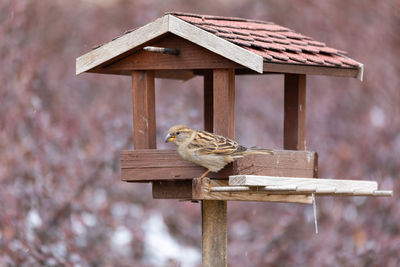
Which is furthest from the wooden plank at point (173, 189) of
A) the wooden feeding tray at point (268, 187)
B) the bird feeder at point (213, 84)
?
the wooden feeding tray at point (268, 187)

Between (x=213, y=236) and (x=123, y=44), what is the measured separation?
1137mm

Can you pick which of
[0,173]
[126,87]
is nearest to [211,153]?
[0,173]

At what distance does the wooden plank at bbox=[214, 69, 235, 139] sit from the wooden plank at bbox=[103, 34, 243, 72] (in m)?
0.06

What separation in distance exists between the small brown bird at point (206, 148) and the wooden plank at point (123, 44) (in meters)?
0.49

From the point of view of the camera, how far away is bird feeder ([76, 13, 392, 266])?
4.27m

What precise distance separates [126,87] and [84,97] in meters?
0.40

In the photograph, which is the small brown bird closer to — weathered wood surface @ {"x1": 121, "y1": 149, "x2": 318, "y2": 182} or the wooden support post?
weathered wood surface @ {"x1": 121, "y1": 149, "x2": 318, "y2": 182}

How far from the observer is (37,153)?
649cm

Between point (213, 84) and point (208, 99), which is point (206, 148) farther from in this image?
point (208, 99)

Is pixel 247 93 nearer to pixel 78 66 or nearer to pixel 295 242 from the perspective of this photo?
pixel 295 242

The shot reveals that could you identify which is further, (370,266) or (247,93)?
(247,93)

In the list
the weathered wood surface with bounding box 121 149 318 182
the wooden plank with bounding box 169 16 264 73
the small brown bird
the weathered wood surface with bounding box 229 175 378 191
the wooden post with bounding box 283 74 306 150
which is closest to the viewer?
the weathered wood surface with bounding box 229 175 378 191

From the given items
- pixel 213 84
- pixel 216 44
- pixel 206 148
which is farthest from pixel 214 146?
pixel 216 44

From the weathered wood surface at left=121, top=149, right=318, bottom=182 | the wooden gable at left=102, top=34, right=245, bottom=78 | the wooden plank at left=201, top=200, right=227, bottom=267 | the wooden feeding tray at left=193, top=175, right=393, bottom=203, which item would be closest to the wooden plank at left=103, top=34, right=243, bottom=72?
the wooden gable at left=102, top=34, right=245, bottom=78
